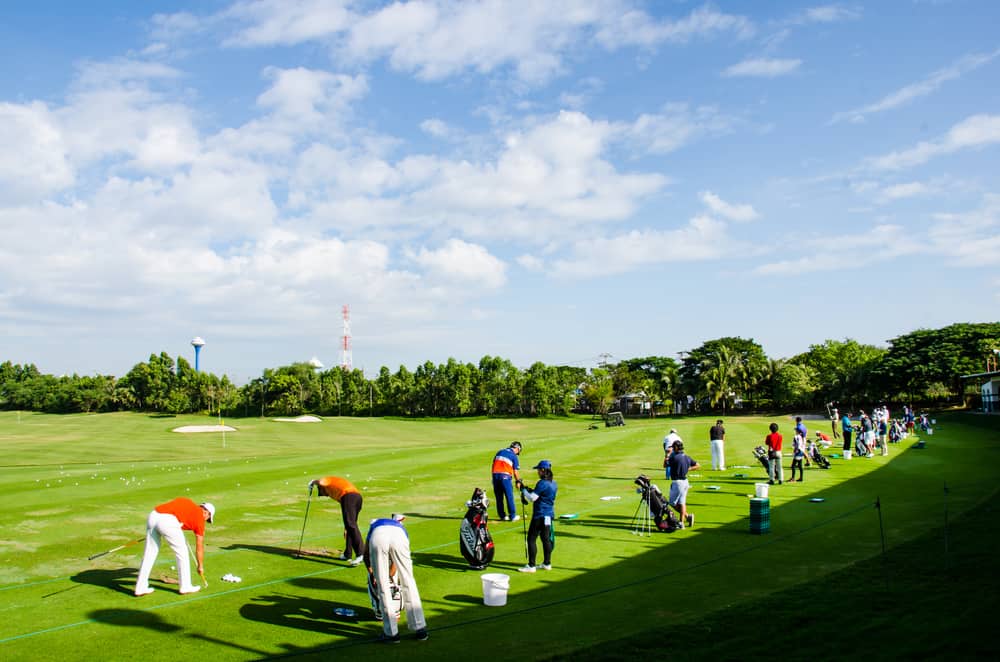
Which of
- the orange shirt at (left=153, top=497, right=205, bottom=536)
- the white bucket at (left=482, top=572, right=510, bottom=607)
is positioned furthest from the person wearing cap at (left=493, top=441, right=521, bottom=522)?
the orange shirt at (left=153, top=497, right=205, bottom=536)

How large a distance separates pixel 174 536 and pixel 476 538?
17.2 feet

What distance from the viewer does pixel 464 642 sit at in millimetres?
9188

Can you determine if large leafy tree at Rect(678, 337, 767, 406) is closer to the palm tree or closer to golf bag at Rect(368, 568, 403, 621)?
the palm tree

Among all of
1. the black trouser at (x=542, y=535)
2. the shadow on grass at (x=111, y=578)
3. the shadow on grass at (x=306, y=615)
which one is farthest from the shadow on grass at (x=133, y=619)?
the black trouser at (x=542, y=535)

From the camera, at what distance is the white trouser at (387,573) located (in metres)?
9.26

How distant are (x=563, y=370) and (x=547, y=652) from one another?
11611 cm

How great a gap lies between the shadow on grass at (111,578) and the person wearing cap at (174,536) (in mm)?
561

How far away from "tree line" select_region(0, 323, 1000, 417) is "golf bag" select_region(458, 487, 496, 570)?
8259 cm

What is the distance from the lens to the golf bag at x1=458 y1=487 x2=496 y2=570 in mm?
12844

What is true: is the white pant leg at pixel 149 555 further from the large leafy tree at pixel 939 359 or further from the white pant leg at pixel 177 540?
the large leafy tree at pixel 939 359

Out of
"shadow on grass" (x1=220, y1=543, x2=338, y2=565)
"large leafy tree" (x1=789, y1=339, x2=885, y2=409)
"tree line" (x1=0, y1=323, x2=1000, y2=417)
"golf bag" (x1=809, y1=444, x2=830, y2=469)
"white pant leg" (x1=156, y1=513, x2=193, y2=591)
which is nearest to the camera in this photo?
"white pant leg" (x1=156, y1=513, x2=193, y2=591)

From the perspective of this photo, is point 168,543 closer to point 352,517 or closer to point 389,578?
point 352,517

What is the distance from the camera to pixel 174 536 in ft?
36.3

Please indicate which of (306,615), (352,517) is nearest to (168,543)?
(306,615)
